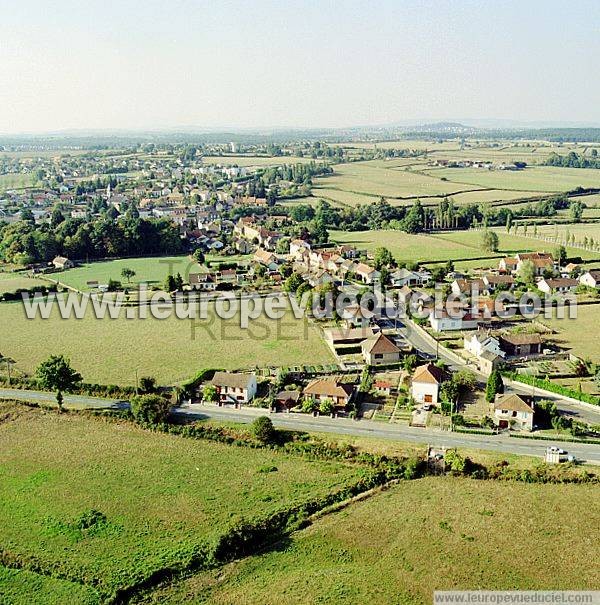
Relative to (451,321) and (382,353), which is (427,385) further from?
(451,321)

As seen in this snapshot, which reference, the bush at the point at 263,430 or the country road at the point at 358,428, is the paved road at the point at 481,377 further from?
the bush at the point at 263,430

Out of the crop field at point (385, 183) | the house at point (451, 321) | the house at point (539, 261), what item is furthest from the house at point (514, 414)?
the crop field at point (385, 183)

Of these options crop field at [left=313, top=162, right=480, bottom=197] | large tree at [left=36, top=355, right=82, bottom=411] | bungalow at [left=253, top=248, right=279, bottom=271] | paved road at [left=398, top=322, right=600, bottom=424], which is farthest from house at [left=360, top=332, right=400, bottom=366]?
crop field at [left=313, top=162, right=480, bottom=197]

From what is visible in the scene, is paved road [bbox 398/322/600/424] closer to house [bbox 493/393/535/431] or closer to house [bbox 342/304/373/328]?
house [bbox 342/304/373/328]

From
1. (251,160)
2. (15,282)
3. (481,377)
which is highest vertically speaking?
(251,160)

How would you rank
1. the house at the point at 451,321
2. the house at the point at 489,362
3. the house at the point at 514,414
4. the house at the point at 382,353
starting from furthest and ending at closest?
1. the house at the point at 451,321
2. the house at the point at 382,353
3. the house at the point at 489,362
4. the house at the point at 514,414

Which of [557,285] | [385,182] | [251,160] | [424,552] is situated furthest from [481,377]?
[251,160]
